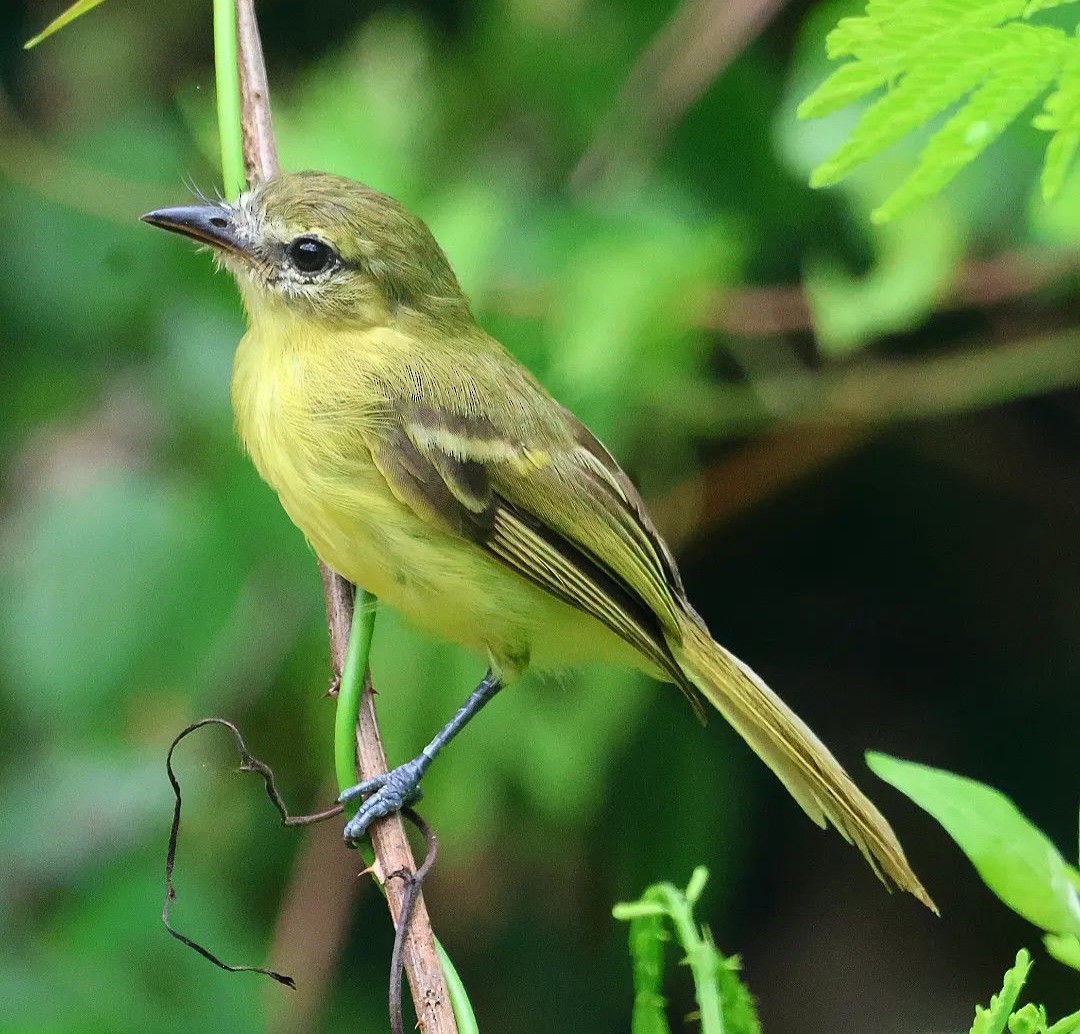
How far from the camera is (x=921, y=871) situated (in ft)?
13.7

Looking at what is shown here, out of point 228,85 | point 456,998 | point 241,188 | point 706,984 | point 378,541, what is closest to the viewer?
point 706,984

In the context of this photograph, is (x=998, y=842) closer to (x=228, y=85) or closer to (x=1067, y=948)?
(x=1067, y=948)

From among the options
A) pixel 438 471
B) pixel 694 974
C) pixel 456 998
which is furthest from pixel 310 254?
pixel 694 974

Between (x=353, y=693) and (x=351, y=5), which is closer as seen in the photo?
(x=353, y=693)

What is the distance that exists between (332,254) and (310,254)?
0.13 ft

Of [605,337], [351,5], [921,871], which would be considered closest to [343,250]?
[605,337]

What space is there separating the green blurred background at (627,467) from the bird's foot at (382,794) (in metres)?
0.48

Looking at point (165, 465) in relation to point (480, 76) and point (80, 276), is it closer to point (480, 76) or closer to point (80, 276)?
point (80, 276)

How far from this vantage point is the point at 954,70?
1.10m

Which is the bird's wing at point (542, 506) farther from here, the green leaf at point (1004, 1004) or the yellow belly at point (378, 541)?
the green leaf at point (1004, 1004)

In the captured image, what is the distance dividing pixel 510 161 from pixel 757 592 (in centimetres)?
127

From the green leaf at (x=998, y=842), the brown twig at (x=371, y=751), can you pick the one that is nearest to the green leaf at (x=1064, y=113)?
the green leaf at (x=998, y=842)

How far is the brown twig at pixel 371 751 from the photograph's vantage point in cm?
151

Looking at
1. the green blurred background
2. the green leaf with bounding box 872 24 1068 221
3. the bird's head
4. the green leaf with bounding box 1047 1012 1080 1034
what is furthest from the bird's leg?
the green leaf with bounding box 872 24 1068 221
